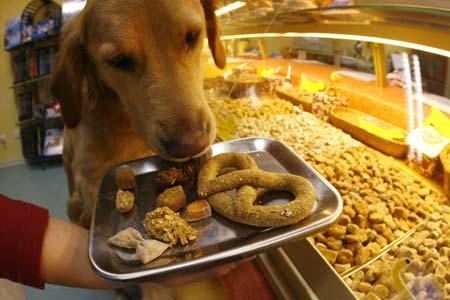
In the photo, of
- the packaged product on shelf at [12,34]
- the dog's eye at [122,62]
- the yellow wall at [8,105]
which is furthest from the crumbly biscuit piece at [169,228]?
the yellow wall at [8,105]

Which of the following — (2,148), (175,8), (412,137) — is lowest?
(2,148)

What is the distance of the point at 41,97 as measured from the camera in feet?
14.7

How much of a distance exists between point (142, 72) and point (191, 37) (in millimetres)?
199

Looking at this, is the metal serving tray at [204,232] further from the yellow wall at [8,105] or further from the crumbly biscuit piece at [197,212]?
the yellow wall at [8,105]

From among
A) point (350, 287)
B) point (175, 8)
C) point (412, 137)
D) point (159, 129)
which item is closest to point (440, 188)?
point (412, 137)

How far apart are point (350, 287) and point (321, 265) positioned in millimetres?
79

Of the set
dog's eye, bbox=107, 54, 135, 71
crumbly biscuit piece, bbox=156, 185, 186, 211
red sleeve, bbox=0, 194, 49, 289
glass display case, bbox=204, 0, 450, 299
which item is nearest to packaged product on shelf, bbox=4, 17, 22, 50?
glass display case, bbox=204, 0, 450, 299

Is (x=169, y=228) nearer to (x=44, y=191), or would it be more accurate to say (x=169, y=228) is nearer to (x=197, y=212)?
(x=197, y=212)

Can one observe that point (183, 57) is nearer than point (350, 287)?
No

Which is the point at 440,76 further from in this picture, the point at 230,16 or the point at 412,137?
the point at 230,16

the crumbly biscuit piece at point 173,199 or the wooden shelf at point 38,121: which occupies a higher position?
the crumbly biscuit piece at point 173,199

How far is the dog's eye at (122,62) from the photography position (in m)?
1.10

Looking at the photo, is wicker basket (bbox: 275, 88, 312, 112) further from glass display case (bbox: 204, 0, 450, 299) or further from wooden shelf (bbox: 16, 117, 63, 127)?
wooden shelf (bbox: 16, 117, 63, 127)

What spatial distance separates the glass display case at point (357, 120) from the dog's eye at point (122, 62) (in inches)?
23.7
